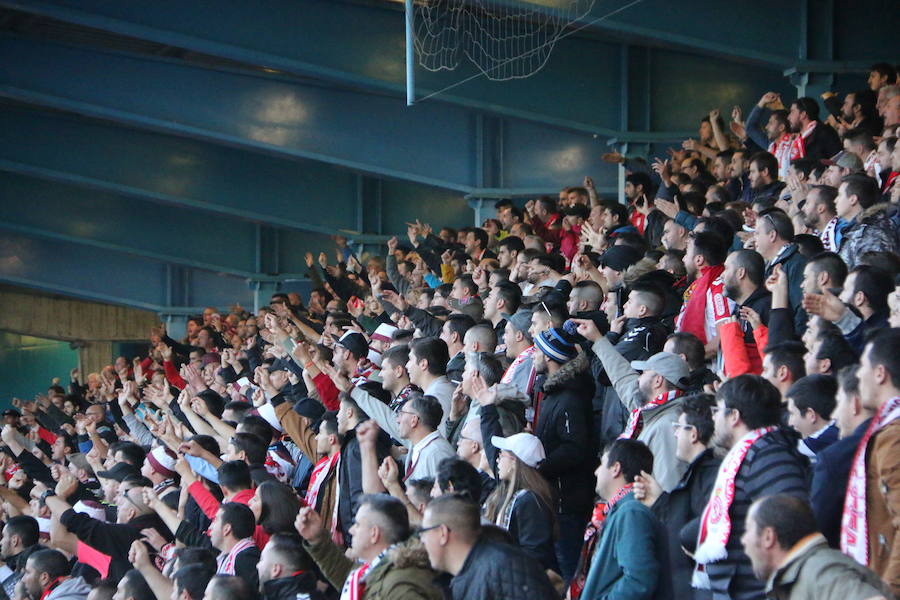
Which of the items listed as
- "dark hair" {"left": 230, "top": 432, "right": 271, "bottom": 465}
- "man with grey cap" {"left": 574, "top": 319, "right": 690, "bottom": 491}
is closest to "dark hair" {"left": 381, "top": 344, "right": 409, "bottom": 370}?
"dark hair" {"left": 230, "top": 432, "right": 271, "bottom": 465}

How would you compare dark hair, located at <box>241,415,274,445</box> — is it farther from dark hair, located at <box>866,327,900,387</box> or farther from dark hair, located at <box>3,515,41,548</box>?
dark hair, located at <box>866,327,900,387</box>

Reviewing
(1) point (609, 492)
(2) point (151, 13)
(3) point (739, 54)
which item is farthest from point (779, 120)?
(2) point (151, 13)

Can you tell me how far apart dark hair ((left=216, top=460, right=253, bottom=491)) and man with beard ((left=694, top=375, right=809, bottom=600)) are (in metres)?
2.89

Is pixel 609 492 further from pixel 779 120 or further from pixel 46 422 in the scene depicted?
pixel 46 422

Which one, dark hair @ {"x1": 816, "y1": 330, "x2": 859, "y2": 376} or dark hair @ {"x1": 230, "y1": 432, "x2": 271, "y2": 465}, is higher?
dark hair @ {"x1": 816, "y1": 330, "x2": 859, "y2": 376}

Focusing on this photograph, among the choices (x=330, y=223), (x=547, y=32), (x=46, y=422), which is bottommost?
(x=46, y=422)

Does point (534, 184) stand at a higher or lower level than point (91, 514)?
higher

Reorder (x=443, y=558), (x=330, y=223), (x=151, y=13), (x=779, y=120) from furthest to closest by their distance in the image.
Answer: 1. (x=330, y=223)
2. (x=151, y=13)
3. (x=779, y=120)
4. (x=443, y=558)

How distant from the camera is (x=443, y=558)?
12.9 feet

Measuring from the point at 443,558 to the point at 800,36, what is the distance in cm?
788

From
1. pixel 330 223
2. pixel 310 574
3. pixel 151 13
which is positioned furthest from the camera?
pixel 330 223

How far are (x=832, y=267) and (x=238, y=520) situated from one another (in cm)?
293

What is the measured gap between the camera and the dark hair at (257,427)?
7.09 meters

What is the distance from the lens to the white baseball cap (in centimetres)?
487
